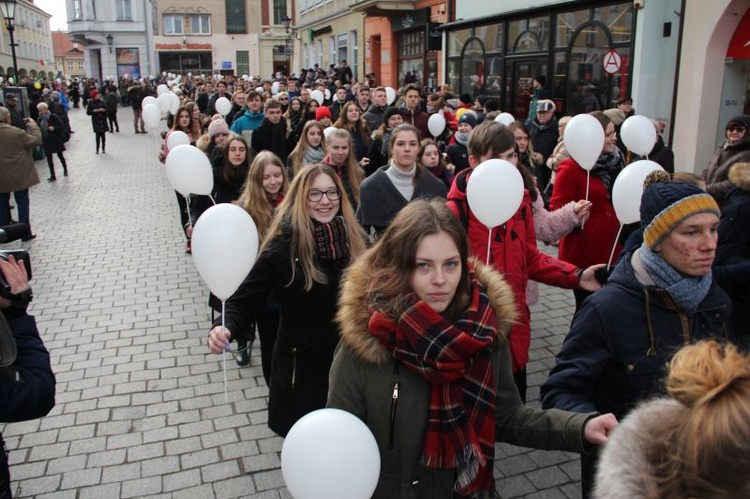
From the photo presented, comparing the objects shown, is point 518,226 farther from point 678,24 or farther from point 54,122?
point 54,122

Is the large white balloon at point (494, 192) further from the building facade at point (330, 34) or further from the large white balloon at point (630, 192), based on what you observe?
the building facade at point (330, 34)

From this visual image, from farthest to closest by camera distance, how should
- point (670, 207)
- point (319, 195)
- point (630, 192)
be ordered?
point (630, 192) → point (319, 195) → point (670, 207)

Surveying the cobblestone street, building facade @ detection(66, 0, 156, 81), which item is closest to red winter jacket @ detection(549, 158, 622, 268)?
the cobblestone street

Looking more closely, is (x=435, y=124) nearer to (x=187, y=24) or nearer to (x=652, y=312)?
(x=652, y=312)

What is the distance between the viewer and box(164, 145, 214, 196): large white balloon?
598cm

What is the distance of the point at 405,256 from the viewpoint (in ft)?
7.54

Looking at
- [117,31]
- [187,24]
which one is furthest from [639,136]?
[117,31]

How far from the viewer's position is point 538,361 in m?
5.63

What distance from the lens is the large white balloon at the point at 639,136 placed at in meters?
6.72

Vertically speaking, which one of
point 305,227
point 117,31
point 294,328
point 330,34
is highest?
point 117,31

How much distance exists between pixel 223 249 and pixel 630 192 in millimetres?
2797

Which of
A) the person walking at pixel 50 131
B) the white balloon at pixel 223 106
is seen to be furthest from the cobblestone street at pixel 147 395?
the white balloon at pixel 223 106

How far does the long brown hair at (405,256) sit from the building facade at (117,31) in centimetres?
6759

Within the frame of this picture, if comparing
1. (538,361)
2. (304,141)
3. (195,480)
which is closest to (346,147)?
(304,141)
